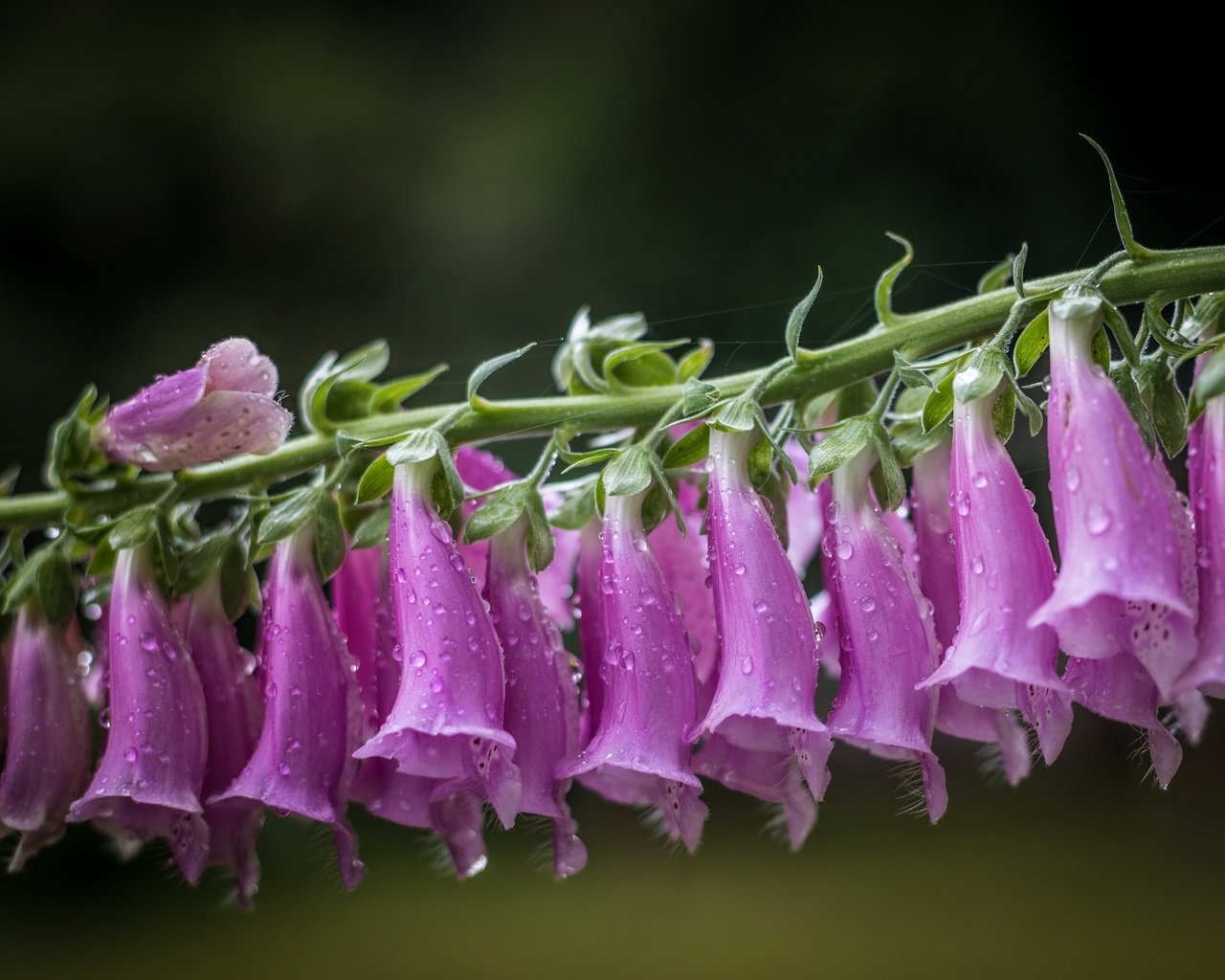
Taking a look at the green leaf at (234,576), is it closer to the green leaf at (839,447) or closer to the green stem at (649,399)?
the green stem at (649,399)

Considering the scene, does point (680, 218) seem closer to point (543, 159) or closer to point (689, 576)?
point (543, 159)

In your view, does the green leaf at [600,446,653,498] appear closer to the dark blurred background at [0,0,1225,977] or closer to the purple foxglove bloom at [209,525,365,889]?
the purple foxglove bloom at [209,525,365,889]

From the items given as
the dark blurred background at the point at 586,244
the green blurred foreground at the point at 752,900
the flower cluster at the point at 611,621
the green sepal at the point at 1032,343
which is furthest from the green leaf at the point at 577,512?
the green blurred foreground at the point at 752,900

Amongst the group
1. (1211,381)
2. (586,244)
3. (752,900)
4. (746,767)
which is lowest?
(752,900)

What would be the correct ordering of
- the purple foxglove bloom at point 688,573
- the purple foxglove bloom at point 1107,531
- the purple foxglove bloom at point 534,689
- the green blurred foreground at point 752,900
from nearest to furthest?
1. the purple foxglove bloom at point 1107,531
2. the purple foxglove bloom at point 534,689
3. the purple foxglove bloom at point 688,573
4. the green blurred foreground at point 752,900

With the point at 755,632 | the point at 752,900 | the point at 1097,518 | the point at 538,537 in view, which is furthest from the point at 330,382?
the point at 752,900

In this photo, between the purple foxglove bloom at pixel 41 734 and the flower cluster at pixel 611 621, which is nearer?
the flower cluster at pixel 611 621

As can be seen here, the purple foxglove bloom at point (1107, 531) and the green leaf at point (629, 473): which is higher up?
the green leaf at point (629, 473)

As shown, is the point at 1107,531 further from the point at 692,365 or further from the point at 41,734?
the point at 41,734
